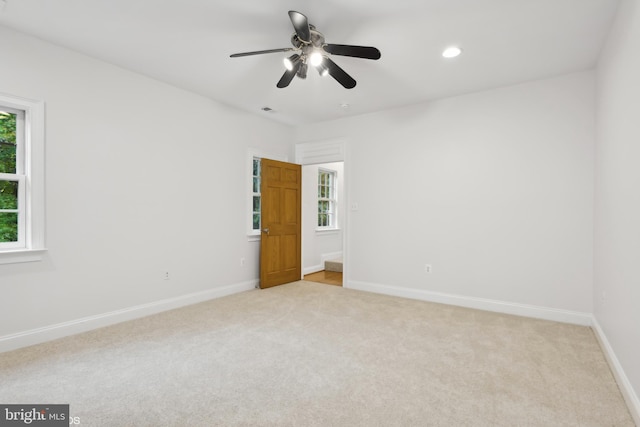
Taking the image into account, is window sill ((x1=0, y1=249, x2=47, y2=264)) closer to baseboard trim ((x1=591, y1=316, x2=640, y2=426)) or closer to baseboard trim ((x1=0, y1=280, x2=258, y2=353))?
baseboard trim ((x1=0, y1=280, x2=258, y2=353))

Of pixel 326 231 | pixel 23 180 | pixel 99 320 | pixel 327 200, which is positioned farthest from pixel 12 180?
pixel 327 200

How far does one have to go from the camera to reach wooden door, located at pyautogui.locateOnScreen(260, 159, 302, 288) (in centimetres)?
491

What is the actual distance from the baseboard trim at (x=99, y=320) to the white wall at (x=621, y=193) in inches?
162

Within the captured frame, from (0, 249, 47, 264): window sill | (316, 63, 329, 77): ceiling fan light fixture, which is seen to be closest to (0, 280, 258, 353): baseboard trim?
(0, 249, 47, 264): window sill

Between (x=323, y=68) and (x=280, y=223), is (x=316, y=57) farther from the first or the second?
(x=280, y=223)

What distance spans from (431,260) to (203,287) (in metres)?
3.08

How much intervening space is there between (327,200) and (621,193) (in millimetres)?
5118

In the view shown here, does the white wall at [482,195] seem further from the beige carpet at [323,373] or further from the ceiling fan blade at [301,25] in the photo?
the ceiling fan blade at [301,25]

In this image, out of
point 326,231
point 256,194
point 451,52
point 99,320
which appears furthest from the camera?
point 326,231

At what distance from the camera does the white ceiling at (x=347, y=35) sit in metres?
2.38

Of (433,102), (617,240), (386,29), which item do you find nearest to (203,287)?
(386,29)

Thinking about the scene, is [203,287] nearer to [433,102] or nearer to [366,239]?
[366,239]

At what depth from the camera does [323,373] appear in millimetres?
2324

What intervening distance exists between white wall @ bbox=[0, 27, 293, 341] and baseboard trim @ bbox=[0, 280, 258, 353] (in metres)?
0.05
